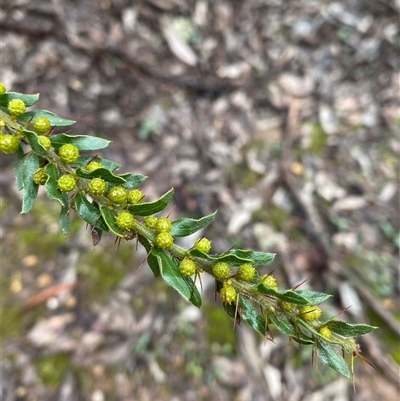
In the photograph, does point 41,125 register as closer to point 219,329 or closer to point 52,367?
point 52,367

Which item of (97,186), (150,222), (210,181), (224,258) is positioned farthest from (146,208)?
(210,181)

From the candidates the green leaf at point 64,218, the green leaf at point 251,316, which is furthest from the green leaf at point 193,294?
the green leaf at point 64,218

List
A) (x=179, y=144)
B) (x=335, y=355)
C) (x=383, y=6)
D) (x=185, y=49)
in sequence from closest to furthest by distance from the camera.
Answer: (x=335, y=355) → (x=179, y=144) → (x=185, y=49) → (x=383, y=6)

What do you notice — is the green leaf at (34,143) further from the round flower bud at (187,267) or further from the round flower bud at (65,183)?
the round flower bud at (187,267)

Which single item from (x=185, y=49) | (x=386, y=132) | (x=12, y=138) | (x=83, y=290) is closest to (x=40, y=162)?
(x=12, y=138)

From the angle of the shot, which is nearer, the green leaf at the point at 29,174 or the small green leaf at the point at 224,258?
the small green leaf at the point at 224,258

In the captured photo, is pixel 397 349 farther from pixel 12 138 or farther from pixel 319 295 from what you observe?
pixel 12 138
